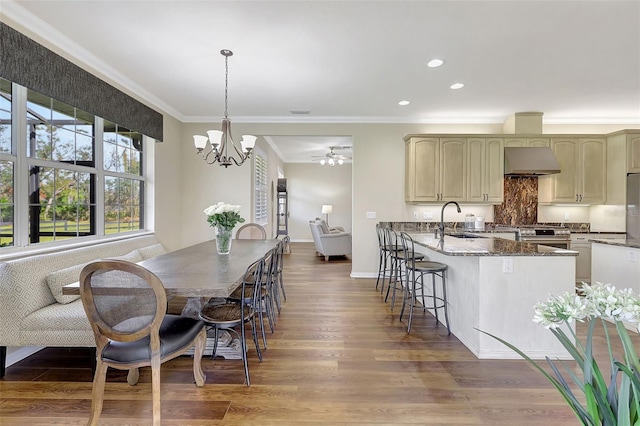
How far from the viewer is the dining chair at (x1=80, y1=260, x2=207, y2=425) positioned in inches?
A: 61.7

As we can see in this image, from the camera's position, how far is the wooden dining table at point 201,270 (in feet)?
5.97

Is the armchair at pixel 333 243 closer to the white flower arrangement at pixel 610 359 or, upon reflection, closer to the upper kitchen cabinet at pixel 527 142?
the upper kitchen cabinet at pixel 527 142

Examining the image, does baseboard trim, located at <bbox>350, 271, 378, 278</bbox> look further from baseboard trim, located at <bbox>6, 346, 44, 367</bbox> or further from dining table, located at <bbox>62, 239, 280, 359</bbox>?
baseboard trim, located at <bbox>6, 346, 44, 367</bbox>

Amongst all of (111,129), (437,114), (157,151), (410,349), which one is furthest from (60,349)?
(437,114)

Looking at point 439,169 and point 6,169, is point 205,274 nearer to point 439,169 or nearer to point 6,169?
point 6,169

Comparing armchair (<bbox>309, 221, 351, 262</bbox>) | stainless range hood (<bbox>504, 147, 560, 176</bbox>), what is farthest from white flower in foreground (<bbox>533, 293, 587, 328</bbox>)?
armchair (<bbox>309, 221, 351, 262</bbox>)

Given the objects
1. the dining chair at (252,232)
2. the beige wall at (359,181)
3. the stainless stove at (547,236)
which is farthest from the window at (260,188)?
the stainless stove at (547,236)

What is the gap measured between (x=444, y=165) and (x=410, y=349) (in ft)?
10.1

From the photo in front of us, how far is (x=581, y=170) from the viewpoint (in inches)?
184

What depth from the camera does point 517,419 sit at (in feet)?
5.92

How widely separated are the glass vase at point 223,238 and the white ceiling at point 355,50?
169cm

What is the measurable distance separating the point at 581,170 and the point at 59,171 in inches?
263

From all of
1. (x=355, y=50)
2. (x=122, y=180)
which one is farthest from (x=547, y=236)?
(x=122, y=180)

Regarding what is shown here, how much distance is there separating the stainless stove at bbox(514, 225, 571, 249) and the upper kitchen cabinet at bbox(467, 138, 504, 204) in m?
0.60
